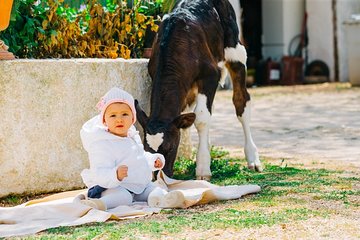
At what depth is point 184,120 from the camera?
6.91 m

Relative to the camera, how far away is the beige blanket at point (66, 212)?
214 inches

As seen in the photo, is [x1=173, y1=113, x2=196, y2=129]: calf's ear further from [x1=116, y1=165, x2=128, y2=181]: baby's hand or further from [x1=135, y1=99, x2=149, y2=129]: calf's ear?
[x1=116, y1=165, x2=128, y2=181]: baby's hand

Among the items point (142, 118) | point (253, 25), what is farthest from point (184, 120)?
point (253, 25)

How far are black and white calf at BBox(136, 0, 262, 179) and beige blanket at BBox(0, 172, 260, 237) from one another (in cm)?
75

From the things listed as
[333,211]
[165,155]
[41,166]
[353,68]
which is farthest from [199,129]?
[353,68]

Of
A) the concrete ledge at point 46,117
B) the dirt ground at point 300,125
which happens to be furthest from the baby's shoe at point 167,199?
the dirt ground at point 300,125

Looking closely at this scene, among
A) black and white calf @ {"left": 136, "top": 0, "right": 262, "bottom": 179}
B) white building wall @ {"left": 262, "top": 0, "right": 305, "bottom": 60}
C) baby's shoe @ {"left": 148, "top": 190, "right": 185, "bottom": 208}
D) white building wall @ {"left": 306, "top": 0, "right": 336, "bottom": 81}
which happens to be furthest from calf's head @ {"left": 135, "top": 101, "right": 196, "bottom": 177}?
white building wall @ {"left": 262, "top": 0, "right": 305, "bottom": 60}

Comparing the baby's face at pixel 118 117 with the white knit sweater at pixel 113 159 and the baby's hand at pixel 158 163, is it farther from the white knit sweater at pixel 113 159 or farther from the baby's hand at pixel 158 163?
the baby's hand at pixel 158 163

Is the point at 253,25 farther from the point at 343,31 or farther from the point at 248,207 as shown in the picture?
the point at 248,207

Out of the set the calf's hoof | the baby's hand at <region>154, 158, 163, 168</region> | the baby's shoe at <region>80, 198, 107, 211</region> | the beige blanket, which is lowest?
the calf's hoof

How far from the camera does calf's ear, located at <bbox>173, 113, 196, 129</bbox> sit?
6891 mm

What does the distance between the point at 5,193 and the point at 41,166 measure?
365 millimetres

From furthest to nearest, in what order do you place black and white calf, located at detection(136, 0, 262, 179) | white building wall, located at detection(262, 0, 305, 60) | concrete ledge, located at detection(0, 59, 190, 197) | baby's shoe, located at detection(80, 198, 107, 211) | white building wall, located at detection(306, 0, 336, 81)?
white building wall, located at detection(262, 0, 305, 60)
white building wall, located at detection(306, 0, 336, 81)
black and white calf, located at detection(136, 0, 262, 179)
concrete ledge, located at detection(0, 59, 190, 197)
baby's shoe, located at detection(80, 198, 107, 211)

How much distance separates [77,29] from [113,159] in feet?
7.53
